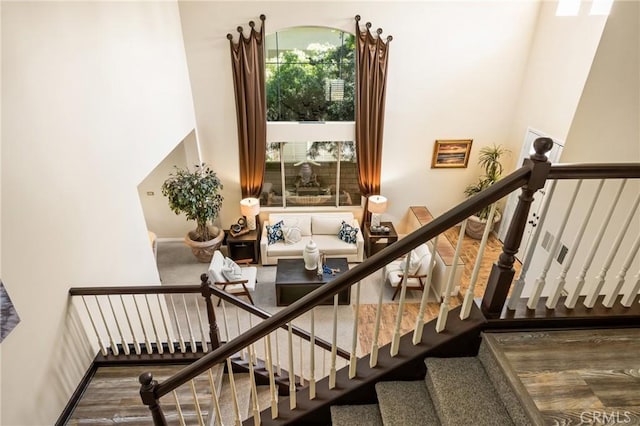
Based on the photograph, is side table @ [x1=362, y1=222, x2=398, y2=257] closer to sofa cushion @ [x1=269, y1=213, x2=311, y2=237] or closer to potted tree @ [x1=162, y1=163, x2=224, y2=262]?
sofa cushion @ [x1=269, y1=213, x2=311, y2=237]

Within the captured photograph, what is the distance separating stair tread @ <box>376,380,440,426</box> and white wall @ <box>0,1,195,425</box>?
7.37ft

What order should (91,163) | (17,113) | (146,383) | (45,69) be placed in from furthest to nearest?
(91,163) < (45,69) < (17,113) < (146,383)

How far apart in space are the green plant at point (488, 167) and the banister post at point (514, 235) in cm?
499

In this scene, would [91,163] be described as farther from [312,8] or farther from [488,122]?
[488,122]

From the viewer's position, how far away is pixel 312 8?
18.2 ft

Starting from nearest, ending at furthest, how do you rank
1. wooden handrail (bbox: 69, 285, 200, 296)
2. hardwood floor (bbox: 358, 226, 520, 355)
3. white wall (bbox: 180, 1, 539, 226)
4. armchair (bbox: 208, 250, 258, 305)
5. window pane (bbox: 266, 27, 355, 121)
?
wooden handrail (bbox: 69, 285, 200, 296)
hardwood floor (bbox: 358, 226, 520, 355)
armchair (bbox: 208, 250, 258, 305)
white wall (bbox: 180, 1, 539, 226)
window pane (bbox: 266, 27, 355, 121)

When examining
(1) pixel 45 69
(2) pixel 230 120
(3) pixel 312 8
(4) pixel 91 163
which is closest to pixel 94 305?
(4) pixel 91 163

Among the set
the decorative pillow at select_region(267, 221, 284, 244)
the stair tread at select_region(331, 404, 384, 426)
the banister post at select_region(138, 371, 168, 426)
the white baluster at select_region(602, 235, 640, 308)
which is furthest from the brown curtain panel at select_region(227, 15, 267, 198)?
the white baluster at select_region(602, 235, 640, 308)

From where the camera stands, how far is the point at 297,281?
207 inches

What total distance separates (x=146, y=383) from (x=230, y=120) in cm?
522

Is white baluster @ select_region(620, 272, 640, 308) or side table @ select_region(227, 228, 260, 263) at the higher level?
white baluster @ select_region(620, 272, 640, 308)

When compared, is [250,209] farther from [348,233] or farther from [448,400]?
[448,400]

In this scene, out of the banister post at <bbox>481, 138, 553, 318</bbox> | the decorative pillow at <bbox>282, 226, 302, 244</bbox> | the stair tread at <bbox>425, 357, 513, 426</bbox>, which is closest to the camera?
the banister post at <bbox>481, 138, 553, 318</bbox>

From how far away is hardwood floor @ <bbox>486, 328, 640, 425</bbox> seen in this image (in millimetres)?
1417
